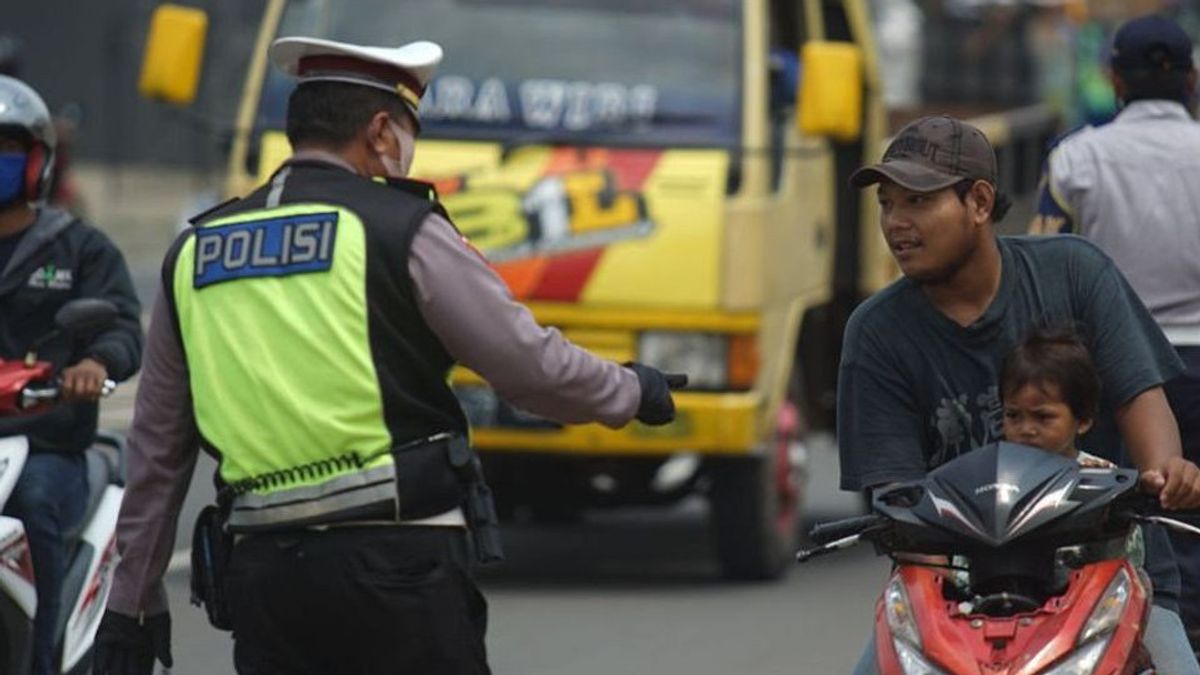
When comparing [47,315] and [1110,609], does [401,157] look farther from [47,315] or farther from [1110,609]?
[47,315]

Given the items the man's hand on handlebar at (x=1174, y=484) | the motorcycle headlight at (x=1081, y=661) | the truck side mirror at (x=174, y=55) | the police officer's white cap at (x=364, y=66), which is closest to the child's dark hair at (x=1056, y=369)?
the man's hand on handlebar at (x=1174, y=484)

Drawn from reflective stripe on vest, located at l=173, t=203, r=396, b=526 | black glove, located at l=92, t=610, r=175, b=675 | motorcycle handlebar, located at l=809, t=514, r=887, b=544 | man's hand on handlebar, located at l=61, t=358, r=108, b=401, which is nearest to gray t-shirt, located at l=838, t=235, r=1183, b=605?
motorcycle handlebar, located at l=809, t=514, r=887, b=544

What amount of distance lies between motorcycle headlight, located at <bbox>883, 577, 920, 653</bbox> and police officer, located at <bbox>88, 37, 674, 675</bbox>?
20.7 inches

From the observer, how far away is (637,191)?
450 inches

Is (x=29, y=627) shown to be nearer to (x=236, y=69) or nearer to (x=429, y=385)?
(x=429, y=385)

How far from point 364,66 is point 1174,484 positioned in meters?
1.53

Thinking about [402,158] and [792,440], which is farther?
[792,440]

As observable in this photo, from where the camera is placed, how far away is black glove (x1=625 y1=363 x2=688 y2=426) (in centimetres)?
548

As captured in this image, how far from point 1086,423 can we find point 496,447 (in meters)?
6.15

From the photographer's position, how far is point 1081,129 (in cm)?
830

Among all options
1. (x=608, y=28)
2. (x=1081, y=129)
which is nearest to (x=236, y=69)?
(x=608, y=28)

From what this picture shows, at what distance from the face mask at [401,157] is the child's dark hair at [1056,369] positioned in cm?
107

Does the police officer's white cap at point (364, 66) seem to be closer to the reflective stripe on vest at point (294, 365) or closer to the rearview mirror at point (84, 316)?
the reflective stripe on vest at point (294, 365)

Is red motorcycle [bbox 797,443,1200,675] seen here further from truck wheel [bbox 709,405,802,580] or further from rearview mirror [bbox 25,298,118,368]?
truck wheel [bbox 709,405,802,580]
